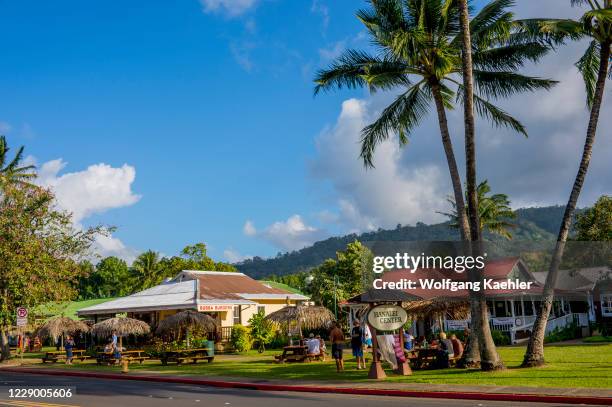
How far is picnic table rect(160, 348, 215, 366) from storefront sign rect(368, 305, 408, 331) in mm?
12370

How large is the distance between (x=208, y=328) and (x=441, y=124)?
17614 millimetres

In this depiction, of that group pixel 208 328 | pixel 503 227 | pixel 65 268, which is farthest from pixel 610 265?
pixel 65 268

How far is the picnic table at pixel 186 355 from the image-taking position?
29.1 m

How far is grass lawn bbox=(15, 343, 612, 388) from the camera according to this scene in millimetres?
16234

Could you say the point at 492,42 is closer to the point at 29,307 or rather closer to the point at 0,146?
the point at 29,307

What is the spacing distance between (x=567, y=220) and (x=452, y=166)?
413 centimetres

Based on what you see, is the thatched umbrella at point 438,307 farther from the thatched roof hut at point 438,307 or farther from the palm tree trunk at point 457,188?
the palm tree trunk at point 457,188

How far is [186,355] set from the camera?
29344mm

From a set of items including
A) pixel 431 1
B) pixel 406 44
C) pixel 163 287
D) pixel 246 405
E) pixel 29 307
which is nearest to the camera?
pixel 246 405

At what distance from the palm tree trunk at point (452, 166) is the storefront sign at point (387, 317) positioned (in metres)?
3.44

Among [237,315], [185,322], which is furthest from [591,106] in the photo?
[237,315]

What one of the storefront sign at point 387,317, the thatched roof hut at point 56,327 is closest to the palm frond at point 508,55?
the storefront sign at point 387,317

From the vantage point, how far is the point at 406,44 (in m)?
19.7

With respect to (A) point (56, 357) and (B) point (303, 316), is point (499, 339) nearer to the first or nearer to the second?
(B) point (303, 316)
